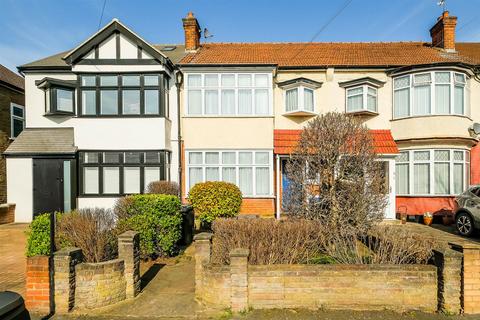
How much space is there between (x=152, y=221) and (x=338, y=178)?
4.39 m

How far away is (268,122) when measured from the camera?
12.4 meters

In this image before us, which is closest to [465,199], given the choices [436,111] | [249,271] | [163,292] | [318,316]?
[436,111]

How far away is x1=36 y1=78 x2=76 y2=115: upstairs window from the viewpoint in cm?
1215

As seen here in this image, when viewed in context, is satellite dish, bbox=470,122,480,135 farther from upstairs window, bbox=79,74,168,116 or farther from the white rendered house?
upstairs window, bbox=79,74,168,116

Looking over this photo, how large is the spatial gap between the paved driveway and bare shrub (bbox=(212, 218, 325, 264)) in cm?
387

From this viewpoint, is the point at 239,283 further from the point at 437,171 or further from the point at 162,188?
the point at 437,171

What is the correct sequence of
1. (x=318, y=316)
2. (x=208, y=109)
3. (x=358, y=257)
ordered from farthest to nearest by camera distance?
(x=208, y=109) → (x=358, y=257) → (x=318, y=316)

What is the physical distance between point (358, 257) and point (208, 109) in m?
9.24

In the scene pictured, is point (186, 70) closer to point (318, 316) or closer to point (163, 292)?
point (163, 292)

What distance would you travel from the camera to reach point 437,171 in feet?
39.9

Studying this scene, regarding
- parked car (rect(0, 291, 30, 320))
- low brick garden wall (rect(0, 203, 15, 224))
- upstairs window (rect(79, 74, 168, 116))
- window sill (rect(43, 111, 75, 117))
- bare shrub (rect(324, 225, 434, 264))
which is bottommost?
low brick garden wall (rect(0, 203, 15, 224))

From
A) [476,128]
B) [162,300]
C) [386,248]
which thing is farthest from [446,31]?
[162,300]

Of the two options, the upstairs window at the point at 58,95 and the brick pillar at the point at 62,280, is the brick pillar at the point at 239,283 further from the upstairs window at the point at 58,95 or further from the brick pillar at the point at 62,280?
the upstairs window at the point at 58,95

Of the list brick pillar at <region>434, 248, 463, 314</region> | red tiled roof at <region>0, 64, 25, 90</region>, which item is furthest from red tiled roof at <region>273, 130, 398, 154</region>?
red tiled roof at <region>0, 64, 25, 90</region>
